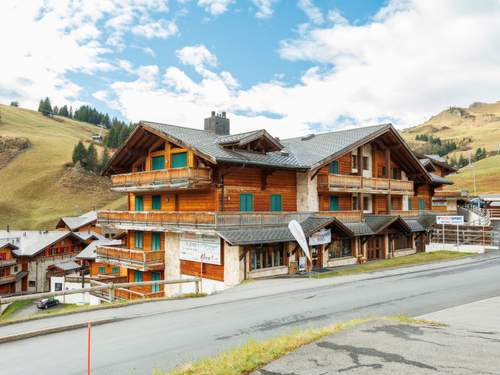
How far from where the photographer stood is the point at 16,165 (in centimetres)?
12112

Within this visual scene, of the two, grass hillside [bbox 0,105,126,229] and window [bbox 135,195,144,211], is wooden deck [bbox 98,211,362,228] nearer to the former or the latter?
window [bbox 135,195,144,211]

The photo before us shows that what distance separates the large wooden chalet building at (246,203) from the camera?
83.1ft

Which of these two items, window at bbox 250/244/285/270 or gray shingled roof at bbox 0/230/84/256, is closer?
window at bbox 250/244/285/270

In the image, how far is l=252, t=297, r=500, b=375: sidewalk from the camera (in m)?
7.74

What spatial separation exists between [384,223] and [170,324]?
2341 centimetres

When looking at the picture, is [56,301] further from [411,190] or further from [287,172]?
[411,190]

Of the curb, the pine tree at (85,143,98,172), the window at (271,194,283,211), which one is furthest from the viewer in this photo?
the pine tree at (85,143,98,172)

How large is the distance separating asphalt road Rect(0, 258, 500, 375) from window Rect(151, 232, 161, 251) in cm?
1445

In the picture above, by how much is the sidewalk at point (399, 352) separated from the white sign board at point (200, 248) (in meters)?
15.2

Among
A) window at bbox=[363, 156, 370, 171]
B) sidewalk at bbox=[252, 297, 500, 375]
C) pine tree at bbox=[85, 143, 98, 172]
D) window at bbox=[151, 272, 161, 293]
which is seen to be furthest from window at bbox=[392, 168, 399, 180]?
pine tree at bbox=[85, 143, 98, 172]

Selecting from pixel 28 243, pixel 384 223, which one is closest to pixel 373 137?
pixel 384 223

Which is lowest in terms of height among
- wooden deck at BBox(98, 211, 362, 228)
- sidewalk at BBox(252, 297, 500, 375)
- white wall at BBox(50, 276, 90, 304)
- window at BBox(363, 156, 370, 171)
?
white wall at BBox(50, 276, 90, 304)

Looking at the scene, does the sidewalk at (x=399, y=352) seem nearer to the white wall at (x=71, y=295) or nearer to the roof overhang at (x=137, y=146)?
the roof overhang at (x=137, y=146)

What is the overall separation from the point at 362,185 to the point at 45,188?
100775mm
